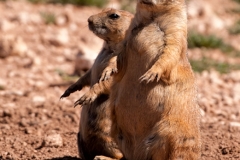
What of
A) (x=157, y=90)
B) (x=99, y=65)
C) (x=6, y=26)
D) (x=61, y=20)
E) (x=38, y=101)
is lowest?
(x=61, y=20)

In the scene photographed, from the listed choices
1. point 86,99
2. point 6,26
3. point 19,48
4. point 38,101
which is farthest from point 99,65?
point 6,26

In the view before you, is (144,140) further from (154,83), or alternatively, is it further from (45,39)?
(45,39)

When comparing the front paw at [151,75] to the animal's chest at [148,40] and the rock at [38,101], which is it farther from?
the rock at [38,101]

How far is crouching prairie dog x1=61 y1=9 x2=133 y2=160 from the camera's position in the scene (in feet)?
21.2

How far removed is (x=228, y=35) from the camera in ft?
45.8

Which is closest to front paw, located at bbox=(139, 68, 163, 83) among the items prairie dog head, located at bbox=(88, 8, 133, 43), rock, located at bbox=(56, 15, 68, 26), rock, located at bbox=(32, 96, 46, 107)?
prairie dog head, located at bbox=(88, 8, 133, 43)

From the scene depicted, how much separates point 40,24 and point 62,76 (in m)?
2.78

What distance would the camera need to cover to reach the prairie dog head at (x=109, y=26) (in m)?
7.22

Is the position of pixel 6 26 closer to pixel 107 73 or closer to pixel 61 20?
pixel 61 20

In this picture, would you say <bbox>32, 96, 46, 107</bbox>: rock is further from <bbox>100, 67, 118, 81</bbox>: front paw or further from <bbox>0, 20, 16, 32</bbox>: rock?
<bbox>0, 20, 16, 32</bbox>: rock

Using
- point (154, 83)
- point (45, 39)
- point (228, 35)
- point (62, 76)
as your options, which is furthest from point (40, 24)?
point (154, 83)

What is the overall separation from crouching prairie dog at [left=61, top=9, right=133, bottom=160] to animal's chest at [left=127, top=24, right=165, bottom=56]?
0.42m

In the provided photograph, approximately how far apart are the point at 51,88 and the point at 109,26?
2666mm

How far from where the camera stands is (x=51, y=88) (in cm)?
968
